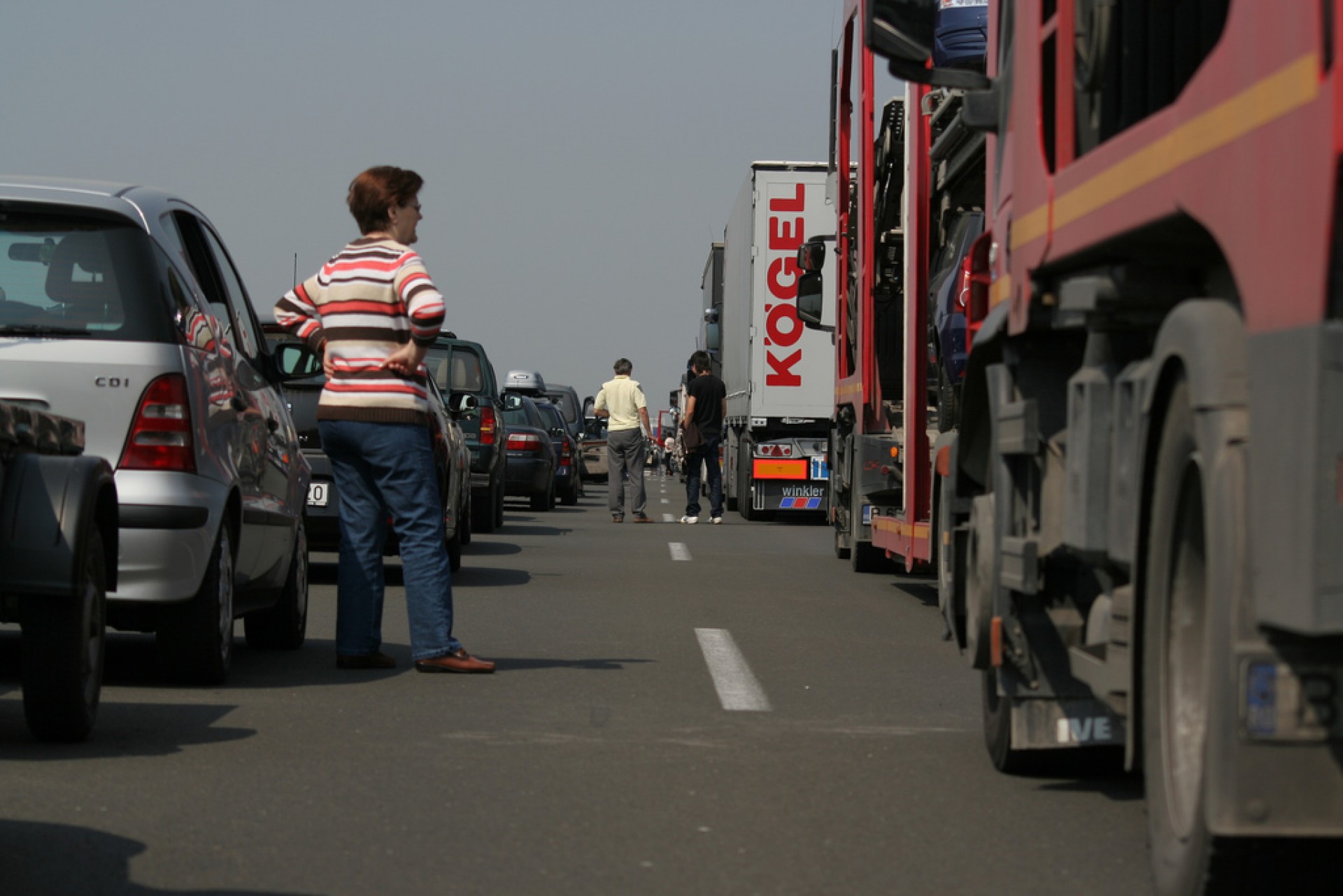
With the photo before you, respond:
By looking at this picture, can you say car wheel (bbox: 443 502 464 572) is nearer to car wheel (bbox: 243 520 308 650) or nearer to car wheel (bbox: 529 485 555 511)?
car wheel (bbox: 243 520 308 650)

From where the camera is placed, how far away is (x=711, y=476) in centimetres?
2556

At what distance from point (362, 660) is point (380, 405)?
1.11 metres

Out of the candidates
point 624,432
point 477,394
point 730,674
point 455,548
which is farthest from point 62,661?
point 624,432

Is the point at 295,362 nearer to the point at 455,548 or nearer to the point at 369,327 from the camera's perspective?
the point at 369,327

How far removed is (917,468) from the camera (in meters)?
11.7

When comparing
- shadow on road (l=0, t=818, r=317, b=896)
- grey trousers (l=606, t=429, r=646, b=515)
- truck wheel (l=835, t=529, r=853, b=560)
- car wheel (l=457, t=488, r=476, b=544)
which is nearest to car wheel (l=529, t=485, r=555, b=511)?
grey trousers (l=606, t=429, r=646, b=515)

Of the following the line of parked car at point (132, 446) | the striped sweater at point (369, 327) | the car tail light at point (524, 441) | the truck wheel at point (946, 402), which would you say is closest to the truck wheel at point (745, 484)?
the car tail light at point (524, 441)

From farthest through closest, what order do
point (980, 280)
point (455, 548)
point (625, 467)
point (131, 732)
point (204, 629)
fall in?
point (625, 467) < point (455, 548) < point (204, 629) < point (131, 732) < point (980, 280)

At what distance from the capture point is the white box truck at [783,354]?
23.9 metres

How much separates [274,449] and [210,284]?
2.84ft

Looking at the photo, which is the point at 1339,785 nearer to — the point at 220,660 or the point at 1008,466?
the point at 1008,466

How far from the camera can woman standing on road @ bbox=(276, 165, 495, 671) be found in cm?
849

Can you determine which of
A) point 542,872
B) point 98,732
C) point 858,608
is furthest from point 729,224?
point 542,872

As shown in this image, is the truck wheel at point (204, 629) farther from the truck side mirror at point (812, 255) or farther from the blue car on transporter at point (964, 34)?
the truck side mirror at point (812, 255)
